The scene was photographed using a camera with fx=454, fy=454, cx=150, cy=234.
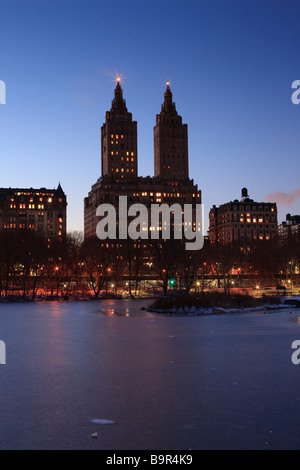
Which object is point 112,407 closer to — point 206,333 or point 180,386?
point 180,386

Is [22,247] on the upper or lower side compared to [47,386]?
upper

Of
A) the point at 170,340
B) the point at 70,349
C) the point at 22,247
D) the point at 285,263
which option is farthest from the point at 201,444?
the point at 285,263

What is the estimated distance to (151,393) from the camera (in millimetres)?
11555

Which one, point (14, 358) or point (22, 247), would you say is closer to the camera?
point (14, 358)

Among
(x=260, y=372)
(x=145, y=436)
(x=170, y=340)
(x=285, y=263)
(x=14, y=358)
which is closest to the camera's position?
(x=145, y=436)

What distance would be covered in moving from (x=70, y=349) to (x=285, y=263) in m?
83.7

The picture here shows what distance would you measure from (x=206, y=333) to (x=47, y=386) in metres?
12.9

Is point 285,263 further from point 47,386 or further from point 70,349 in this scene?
point 47,386

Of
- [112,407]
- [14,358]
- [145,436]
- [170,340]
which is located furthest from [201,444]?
[170,340]

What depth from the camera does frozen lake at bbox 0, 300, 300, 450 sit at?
27.6ft

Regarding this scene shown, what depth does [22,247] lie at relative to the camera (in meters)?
70.9

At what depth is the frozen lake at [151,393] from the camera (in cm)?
842
